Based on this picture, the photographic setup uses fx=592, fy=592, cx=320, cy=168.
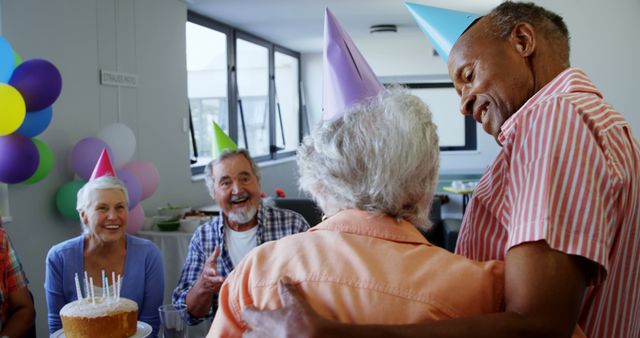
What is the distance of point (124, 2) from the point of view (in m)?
4.53

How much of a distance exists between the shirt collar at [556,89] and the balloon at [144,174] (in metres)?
3.34

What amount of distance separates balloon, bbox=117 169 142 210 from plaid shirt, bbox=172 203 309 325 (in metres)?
1.29

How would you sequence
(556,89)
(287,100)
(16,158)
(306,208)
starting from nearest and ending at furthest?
(556,89)
(16,158)
(306,208)
(287,100)

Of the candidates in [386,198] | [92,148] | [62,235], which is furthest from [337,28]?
[62,235]

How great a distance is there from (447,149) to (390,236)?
842cm

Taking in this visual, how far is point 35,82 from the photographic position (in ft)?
9.61

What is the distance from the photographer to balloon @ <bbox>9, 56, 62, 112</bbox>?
9.50 ft

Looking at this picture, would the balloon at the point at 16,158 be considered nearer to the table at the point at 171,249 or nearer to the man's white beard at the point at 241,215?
the man's white beard at the point at 241,215

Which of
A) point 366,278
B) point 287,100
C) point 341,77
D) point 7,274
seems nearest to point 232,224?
point 7,274

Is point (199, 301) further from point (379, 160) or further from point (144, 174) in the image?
point (144, 174)

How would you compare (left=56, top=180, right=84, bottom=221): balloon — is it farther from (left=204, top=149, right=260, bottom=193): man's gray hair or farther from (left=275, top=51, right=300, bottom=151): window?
(left=275, top=51, right=300, bottom=151): window

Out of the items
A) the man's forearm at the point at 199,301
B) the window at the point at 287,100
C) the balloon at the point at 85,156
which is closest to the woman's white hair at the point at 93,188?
the man's forearm at the point at 199,301

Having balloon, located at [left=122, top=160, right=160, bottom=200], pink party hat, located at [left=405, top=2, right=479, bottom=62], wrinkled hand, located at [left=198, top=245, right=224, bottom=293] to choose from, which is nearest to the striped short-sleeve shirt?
pink party hat, located at [left=405, top=2, right=479, bottom=62]

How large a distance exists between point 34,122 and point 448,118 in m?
7.04
